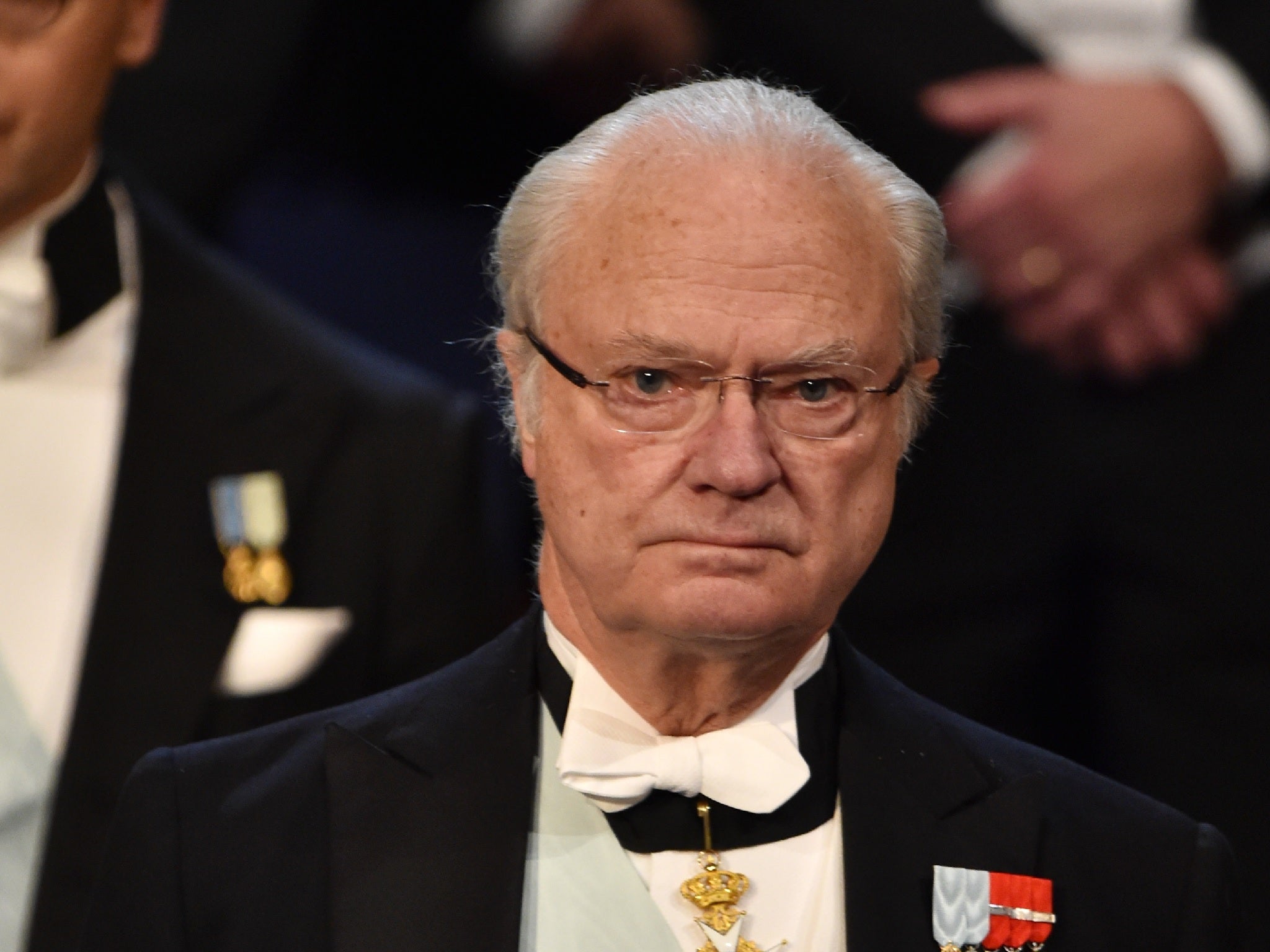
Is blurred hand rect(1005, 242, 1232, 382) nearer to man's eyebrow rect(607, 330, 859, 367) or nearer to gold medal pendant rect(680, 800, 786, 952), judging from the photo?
man's eyebrow rect(607, 330, 859, 367)

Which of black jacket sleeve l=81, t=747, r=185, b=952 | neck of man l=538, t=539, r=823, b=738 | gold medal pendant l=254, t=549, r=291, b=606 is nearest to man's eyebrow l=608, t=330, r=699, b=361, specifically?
neck of man l=538, t=539, r=823, b=738

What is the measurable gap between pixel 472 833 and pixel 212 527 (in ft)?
2.35

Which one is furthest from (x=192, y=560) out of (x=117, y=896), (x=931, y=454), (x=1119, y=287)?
(x=1119, y=287)

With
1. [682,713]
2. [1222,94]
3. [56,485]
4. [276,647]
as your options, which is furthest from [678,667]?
[1222,94]

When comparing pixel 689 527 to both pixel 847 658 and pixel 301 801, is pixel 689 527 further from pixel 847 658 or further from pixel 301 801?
pixel 301 801

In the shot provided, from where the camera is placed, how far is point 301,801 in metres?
1.77

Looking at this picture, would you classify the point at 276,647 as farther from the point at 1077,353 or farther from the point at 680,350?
the point at 1077,353

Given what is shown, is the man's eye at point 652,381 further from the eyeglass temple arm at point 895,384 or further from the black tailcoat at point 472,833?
the black tailcoat at point 472,833

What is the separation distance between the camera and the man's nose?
1.65m

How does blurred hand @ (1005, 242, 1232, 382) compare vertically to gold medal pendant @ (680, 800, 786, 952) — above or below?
above

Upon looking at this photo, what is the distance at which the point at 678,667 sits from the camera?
176 cm

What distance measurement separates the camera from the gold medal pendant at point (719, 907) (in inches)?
67.6

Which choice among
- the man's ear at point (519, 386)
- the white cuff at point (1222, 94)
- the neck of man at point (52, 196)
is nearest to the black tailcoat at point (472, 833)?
the man's ear at point (519, 386)

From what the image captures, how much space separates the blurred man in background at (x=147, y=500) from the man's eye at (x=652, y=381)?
0.73 m
